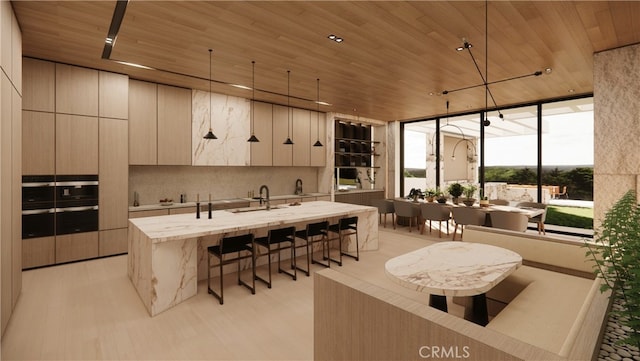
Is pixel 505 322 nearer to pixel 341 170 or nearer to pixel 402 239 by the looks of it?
pixel 402 239

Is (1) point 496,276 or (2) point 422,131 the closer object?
(1) point 496,276

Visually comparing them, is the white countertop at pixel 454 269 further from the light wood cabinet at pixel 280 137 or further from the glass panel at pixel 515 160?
the glass panel at pixel 515 160

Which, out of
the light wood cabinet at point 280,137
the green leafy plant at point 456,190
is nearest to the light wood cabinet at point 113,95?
the light wood cabinet at point 280,137

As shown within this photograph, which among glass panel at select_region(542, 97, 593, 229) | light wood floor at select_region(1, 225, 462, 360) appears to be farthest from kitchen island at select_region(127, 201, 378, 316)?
glass panel at select_region(542, 97, 593, 229)

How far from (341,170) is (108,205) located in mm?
5776

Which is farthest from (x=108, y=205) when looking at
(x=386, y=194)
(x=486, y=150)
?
(x=486, y=150)

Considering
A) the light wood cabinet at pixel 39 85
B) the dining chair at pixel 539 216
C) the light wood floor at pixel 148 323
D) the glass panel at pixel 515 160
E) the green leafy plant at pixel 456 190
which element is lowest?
the light wood floor at pixel 148 323

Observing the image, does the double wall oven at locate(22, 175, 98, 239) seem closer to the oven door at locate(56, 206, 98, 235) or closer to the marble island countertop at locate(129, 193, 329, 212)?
the oven door at locate(56, 206, 98, 235)

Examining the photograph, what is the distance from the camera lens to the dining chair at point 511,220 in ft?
17.0

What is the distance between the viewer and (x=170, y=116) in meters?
5.73

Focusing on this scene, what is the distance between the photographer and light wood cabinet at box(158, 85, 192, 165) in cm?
564

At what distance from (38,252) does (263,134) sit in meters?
4.33

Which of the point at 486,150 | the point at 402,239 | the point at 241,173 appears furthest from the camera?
the point at 486,150

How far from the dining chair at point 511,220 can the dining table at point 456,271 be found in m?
2.89
